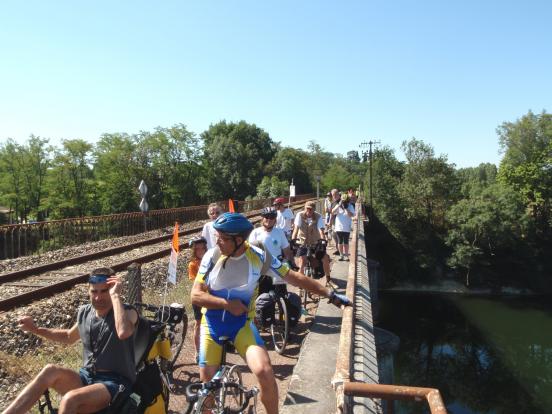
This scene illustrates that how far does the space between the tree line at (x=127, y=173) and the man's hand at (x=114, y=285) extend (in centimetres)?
4630

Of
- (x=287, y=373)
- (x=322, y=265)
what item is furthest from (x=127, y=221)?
(x=287, y=373)

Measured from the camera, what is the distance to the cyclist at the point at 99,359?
310 cm

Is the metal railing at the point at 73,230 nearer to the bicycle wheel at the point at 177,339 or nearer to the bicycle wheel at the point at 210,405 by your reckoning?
the bicycle wheel at the point at 177,339

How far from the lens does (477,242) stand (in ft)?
174

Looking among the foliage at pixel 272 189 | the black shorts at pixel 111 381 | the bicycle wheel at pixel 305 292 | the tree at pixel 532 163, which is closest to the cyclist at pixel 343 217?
the bicycle wheel at pixel 305 292

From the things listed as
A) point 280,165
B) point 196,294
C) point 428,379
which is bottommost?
point 428,379

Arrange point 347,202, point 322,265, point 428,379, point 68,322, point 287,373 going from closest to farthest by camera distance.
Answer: point 287,373
point 68,322
point 322,265
point 347,202
point 428,379

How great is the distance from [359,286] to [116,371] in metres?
6.29

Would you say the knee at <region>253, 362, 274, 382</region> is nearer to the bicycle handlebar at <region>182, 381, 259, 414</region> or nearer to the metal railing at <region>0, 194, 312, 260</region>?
the bicycle handlebar at <region>182, 381, 259, 414</region>

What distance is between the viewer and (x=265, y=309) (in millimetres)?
5980

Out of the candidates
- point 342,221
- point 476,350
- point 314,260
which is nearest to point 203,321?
point 314,260

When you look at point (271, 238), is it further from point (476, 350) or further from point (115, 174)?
point (115, 174)

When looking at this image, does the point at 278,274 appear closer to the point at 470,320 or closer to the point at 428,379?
the point at 428,379

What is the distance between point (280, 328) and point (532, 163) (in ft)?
211
